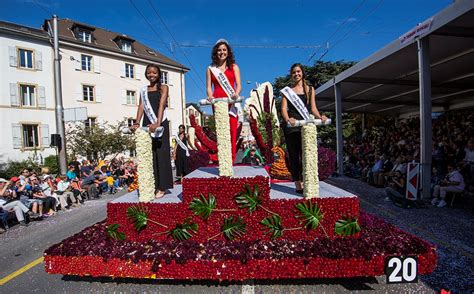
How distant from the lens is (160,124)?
3871mm

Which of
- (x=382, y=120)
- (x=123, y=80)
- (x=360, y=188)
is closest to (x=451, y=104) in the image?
(x=382, y=120)

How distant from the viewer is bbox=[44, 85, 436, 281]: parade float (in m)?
3.00

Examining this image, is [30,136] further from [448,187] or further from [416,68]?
[448,187]

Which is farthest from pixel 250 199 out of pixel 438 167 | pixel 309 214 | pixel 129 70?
pixel 129 70

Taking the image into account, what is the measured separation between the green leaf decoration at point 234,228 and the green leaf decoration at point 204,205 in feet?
0.78

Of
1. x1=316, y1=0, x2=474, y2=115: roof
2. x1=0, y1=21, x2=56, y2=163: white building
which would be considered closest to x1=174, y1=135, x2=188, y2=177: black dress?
x1=316, y1=0, x2=474, y2=115: roof

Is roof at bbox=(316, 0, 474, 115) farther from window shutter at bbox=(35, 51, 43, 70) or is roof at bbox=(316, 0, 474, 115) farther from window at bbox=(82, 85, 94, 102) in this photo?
window shutter at bbox=(35, 51, 43, 70)

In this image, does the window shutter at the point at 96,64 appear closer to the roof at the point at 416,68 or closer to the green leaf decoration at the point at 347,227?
the roof at the point at 416,68

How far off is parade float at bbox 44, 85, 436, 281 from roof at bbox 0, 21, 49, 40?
2273 cm

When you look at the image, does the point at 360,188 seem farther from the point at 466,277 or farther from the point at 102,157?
the point at 102,157

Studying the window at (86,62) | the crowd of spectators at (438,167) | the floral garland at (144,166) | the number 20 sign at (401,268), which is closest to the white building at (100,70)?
the window at (86,62)

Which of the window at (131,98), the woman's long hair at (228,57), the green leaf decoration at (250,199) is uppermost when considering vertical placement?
the window at (131,98)

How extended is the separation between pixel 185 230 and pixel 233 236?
0.59 metres

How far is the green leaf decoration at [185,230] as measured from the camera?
3453mm
